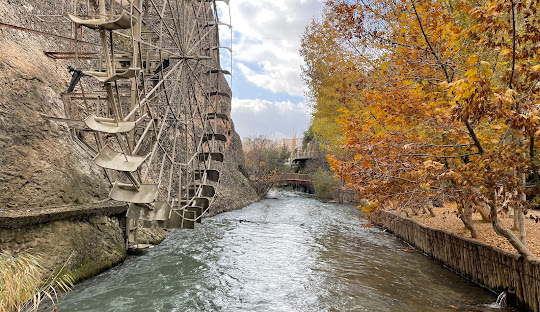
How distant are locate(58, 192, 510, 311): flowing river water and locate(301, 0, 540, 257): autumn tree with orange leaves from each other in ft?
6.41

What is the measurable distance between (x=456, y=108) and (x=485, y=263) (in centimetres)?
452

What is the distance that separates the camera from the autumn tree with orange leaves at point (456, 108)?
4145 mm

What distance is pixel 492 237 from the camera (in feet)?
27.3

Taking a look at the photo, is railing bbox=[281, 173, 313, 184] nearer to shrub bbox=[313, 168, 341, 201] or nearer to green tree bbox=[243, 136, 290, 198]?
green tree bbox=[243, 136, 290, 198]

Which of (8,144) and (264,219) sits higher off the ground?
(8,144)

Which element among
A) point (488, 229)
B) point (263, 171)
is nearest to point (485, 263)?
point (488, 229)

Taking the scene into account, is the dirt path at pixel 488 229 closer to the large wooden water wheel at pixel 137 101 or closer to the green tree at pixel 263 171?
the large wooden water wheel at pixel 137 101

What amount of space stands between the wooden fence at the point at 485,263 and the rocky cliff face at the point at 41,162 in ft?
22.1

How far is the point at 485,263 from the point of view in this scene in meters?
7.10

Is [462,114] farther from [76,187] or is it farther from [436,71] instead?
[76,187]

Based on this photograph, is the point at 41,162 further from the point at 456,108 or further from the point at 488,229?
the point at 488,229

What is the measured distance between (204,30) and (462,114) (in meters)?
11.2

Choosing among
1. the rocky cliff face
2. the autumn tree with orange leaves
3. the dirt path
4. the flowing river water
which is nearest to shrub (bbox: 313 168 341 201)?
the dirt path

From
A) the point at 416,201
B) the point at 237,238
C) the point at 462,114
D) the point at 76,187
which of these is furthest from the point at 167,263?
the point at 462,114
